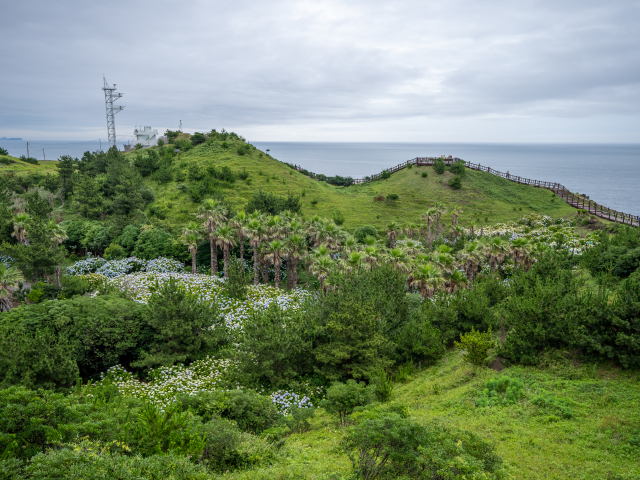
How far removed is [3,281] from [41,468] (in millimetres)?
25979

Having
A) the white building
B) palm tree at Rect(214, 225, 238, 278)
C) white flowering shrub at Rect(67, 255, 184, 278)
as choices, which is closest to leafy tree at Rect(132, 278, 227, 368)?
palm tree at Rect(214, 225, 238, 278)

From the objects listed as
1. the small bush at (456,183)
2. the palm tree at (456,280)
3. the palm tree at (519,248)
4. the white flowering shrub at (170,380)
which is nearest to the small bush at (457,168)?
the small bush at (456,183)

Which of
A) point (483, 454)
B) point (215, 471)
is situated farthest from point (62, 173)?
point (483, 454)

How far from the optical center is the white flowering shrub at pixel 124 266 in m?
40.8

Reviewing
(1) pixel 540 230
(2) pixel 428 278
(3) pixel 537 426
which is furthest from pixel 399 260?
(1) pixel 540 230

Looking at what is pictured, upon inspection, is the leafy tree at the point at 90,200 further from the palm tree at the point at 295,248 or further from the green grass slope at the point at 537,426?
the green grass slope at the point at 537,426

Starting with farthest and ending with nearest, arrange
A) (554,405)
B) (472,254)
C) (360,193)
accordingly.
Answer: (360,193)
(472,254)
(554,405)

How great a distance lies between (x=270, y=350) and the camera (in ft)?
65.1

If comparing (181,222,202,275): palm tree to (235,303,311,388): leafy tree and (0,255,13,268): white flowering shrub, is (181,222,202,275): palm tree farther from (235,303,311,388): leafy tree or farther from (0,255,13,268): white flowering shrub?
(235,303,311,388): leafy tree

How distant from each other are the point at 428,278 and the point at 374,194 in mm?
48450


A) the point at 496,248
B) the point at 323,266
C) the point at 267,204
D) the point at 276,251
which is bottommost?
the point at 323,266

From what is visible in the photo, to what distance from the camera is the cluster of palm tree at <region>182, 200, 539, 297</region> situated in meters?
32.1

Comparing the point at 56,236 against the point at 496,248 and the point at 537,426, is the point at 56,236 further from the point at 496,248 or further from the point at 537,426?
the point at 496,248

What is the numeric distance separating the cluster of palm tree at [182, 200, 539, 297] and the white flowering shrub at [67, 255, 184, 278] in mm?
3772
